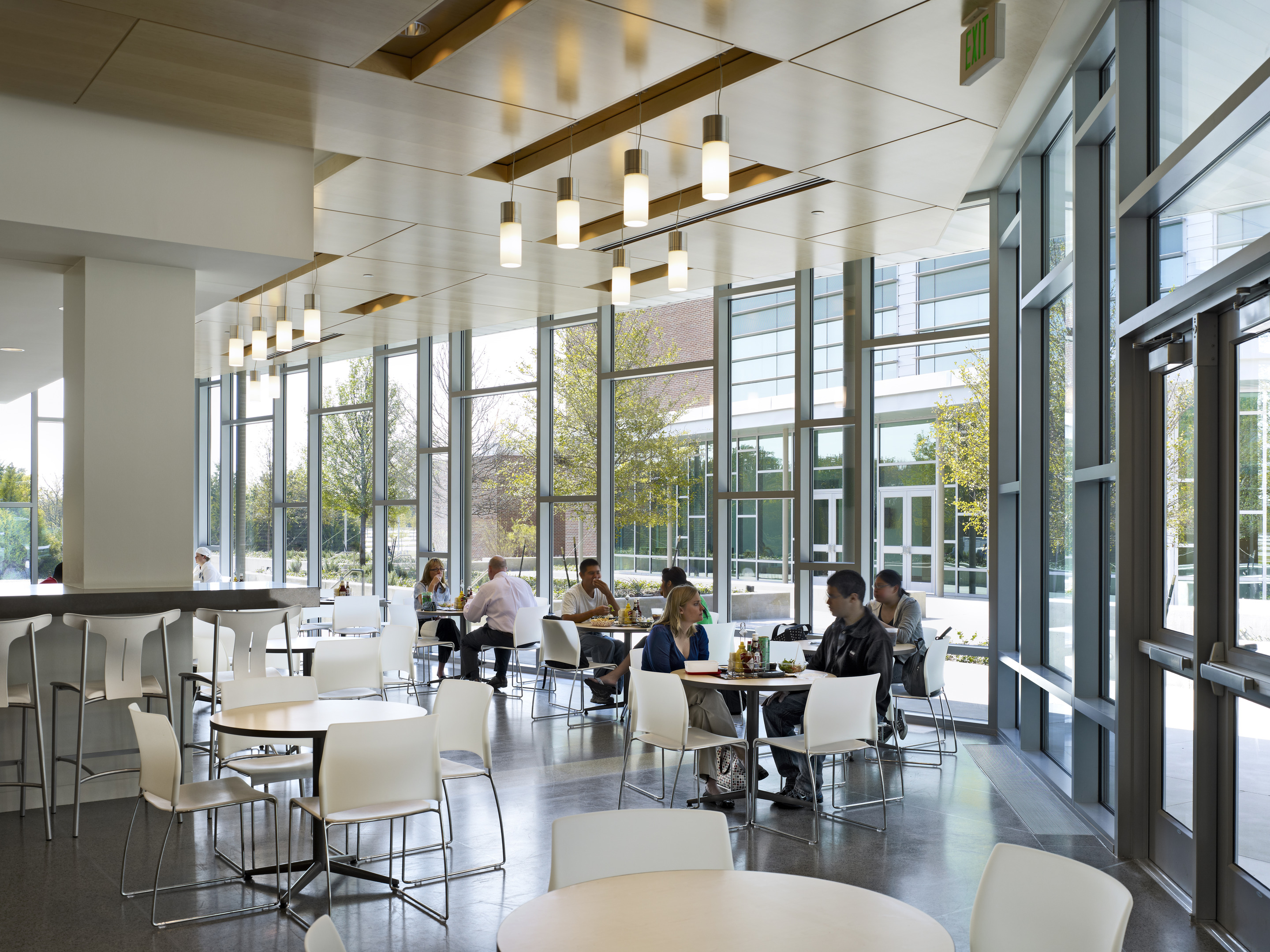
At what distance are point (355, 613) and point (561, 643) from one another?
2.49 m

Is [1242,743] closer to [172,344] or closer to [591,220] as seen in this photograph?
[591,220]

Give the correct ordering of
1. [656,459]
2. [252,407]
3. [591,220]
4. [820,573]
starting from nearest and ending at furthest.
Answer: [591,220] → [820,573] → [656,459] → [252,407]

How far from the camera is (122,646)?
5.65 m

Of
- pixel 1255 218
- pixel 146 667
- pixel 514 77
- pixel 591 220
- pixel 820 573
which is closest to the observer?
pixel 1255 218

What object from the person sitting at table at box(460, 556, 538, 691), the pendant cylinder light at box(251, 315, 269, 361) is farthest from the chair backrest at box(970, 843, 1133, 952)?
the pendant cylinder light at box(251, 315, 269, 361)

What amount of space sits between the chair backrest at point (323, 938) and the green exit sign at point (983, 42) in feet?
12.0

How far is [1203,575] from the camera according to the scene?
413cm

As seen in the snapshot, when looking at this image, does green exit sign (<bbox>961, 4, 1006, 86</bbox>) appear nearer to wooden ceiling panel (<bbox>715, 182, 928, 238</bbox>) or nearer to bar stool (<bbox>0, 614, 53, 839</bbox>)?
wooden ceiling panel (<bbox>715, 182, 928, 238</bbox>)

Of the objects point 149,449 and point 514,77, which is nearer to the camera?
point 514,77

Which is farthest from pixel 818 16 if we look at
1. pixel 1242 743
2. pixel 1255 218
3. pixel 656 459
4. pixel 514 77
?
pixel 656 459

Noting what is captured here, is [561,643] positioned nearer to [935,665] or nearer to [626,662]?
[626,662]

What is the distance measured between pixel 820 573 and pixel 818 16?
5.56m

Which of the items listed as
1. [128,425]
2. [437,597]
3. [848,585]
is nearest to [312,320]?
[128,425]

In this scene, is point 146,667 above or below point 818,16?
below
